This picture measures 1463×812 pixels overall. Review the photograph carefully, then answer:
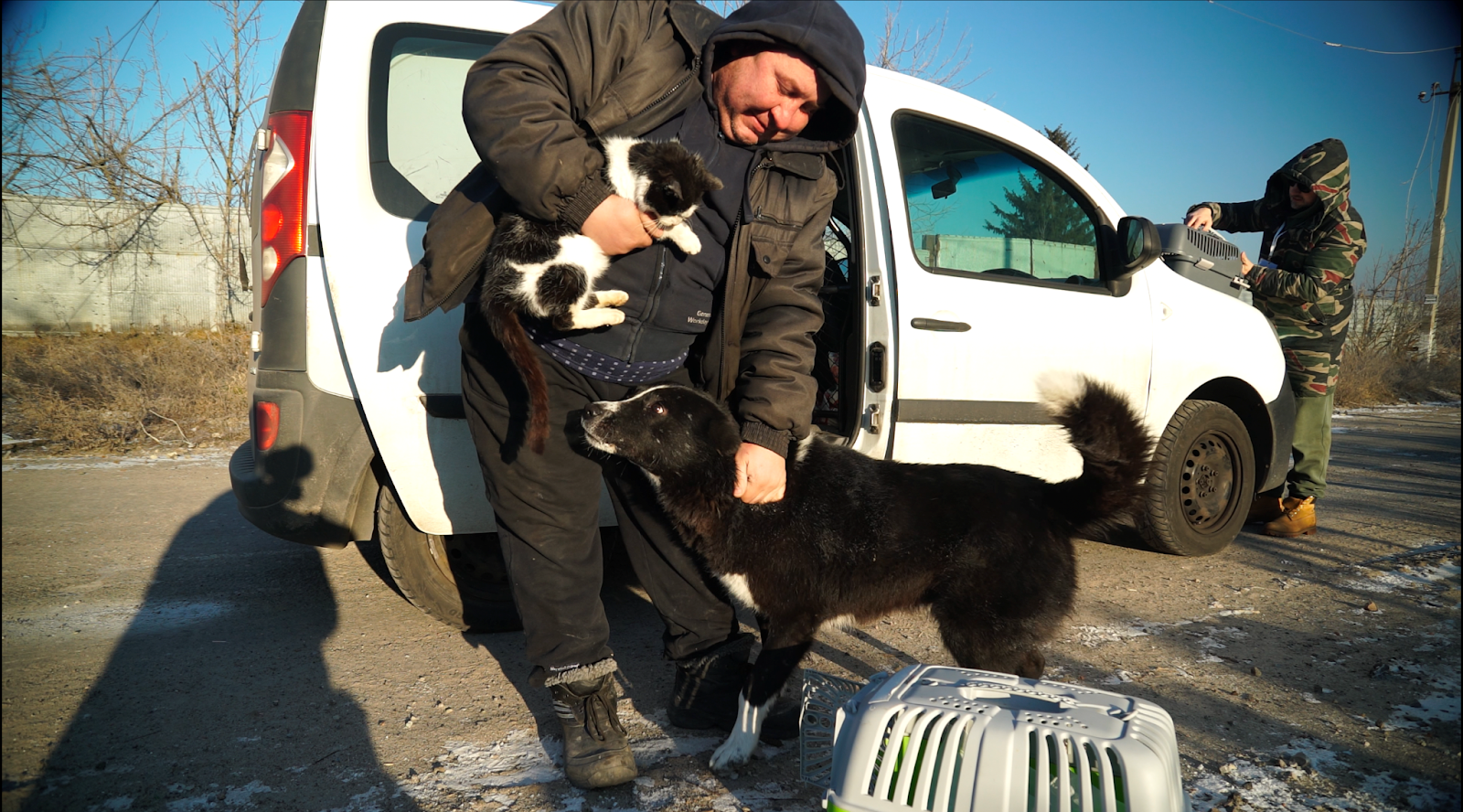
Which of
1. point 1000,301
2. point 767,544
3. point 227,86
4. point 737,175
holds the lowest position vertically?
point 767,544

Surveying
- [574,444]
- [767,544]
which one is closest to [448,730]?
[574,444]

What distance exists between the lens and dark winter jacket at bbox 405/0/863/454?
1.74 meters

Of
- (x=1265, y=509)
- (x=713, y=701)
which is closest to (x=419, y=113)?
(x=713, y=701)

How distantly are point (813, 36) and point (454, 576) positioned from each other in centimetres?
238

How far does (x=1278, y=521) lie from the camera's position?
4.70m

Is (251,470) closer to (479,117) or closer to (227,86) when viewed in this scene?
(479,117)

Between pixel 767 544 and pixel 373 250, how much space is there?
5.35 ft

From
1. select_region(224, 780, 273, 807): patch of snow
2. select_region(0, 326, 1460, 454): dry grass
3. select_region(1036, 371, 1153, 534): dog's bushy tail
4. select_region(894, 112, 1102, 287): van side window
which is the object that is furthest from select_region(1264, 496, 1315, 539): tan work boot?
select_region(0, 326, 1460, 454): dry grass

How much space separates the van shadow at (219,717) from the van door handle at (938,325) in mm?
2436

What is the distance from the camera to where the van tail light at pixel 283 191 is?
8.17 feet

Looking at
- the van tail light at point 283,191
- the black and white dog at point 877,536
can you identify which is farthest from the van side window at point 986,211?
the van tail light at point 283,191

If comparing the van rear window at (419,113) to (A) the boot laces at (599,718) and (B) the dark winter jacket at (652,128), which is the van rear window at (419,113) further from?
(A) the boot laces at (599,718)

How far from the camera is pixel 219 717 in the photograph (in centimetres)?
233

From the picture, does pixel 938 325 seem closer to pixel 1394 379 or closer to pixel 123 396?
pixel 123 396
